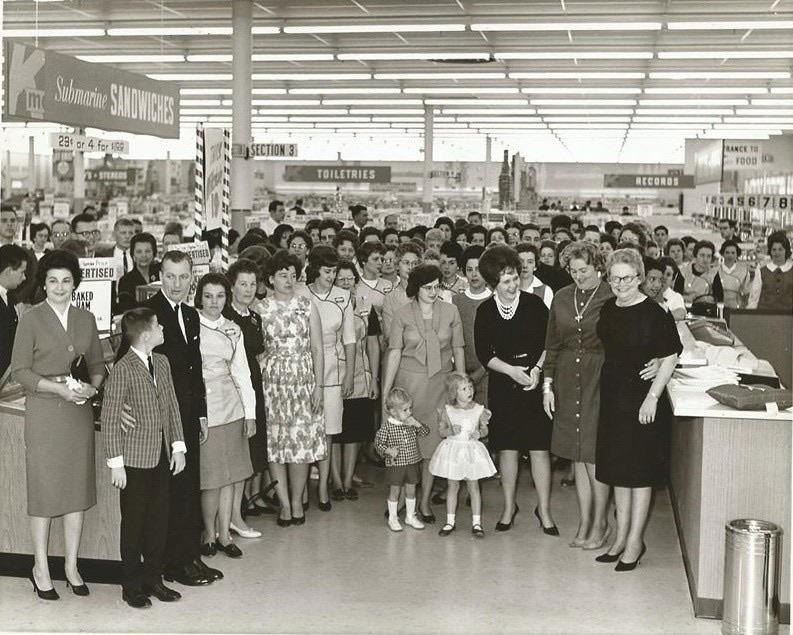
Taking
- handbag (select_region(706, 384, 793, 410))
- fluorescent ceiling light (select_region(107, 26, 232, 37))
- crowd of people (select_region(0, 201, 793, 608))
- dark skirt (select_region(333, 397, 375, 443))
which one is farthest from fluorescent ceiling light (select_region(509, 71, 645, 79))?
handbag (select_region(706, 384, 793, 410))

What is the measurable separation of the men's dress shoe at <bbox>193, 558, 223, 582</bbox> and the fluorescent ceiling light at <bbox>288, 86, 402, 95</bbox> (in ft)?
52.8

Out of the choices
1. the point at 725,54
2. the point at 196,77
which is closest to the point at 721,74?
the point at 725,54

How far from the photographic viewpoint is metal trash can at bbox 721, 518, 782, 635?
4520 mm

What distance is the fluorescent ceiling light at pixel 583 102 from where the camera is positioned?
22.0 metres

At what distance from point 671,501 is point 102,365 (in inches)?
149

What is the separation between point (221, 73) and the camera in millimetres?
18422

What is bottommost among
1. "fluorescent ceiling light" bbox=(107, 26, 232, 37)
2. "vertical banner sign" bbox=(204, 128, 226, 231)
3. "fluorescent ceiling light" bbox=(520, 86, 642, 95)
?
"vertical banner sign" bbox=(204, 128, 226, 231)

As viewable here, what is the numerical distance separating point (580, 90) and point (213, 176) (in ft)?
43.2

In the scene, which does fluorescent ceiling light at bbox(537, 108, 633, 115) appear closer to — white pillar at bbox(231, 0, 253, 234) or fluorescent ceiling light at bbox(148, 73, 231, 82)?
fluorescent ceiling light at bbox(148, 73, 231, 82)

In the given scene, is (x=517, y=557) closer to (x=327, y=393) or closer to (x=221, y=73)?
(x=327, y=393)

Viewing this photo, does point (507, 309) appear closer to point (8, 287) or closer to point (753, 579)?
point (753, 579)

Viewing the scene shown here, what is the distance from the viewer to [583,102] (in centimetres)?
2239

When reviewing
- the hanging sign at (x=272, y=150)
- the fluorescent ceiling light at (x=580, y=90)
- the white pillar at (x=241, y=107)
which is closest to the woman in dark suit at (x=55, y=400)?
the white pillar at (x=241, y=107)

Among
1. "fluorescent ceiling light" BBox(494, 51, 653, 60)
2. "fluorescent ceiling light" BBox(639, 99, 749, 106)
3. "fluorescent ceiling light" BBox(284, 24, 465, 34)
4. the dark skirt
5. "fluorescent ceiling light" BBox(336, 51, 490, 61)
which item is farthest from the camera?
"fluorescent ceiling light" BBox(639, 99, 749, 106)
